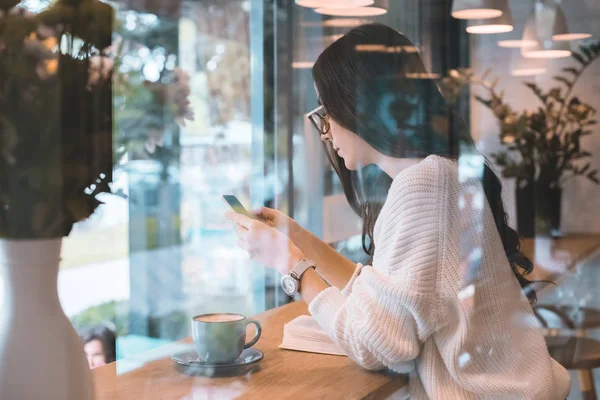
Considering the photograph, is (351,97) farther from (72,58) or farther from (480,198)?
(72,58)

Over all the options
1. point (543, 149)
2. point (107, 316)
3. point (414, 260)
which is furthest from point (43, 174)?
point (543, 149)

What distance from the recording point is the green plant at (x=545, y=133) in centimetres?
177

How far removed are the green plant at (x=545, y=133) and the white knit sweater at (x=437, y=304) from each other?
0.81m

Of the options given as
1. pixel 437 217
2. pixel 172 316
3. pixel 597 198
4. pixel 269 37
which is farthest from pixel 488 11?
pixel 172 316

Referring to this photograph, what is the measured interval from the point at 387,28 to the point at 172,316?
0.62 meters

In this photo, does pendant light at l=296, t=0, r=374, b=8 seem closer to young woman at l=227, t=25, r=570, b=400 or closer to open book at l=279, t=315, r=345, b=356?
young woman at l=227, t=25, r=570, b=400

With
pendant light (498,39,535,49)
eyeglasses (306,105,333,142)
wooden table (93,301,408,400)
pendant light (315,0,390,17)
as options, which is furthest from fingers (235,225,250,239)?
pendant light (498,39,535,49)

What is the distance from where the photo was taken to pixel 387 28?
1209 millimetres

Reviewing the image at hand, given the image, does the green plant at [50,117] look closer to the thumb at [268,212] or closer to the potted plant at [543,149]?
the thumb at [268,212]

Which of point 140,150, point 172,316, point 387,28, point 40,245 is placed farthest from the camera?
point 387,28

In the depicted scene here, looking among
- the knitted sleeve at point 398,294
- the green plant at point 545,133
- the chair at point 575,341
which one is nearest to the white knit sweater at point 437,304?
the knitted sleeve at point 398,294

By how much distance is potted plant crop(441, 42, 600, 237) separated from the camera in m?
1.78

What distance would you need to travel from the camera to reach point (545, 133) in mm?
1818

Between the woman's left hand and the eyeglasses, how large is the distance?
238mm
